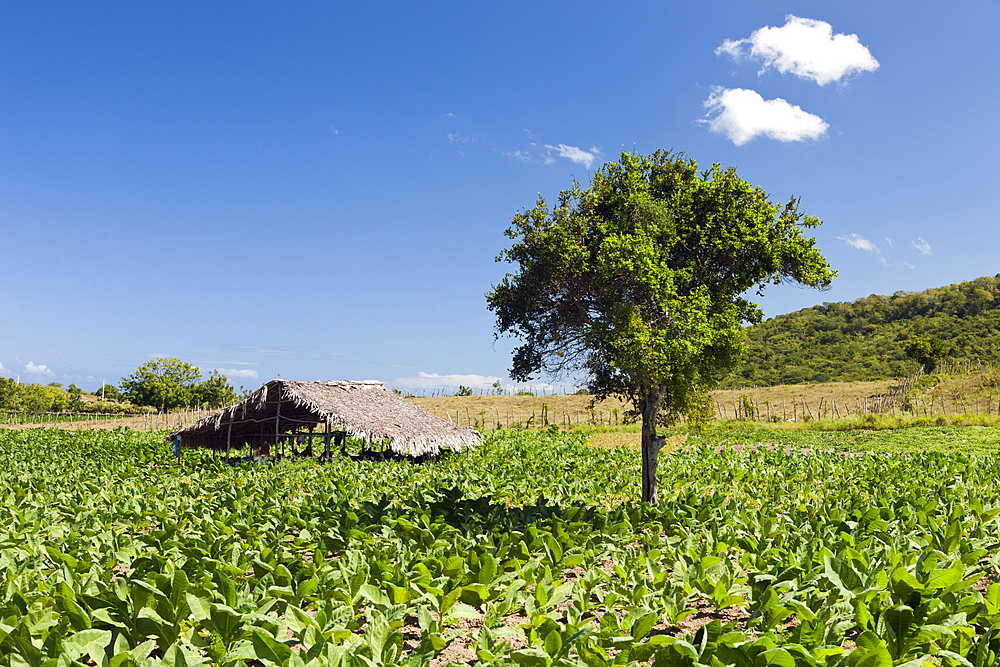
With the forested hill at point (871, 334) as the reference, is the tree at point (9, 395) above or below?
below

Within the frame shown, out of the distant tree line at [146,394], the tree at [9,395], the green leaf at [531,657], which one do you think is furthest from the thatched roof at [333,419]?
the tree at [9,395]

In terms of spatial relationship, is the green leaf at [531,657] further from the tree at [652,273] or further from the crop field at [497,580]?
the tree at [652,273]

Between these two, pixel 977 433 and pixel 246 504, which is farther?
pixel 977 433

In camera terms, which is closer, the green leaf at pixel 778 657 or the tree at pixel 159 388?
the green leaf at pixel 778 657

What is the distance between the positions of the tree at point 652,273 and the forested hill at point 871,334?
52.9 meters

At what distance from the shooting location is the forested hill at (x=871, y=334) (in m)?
64.8

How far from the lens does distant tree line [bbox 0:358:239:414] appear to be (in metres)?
65.4

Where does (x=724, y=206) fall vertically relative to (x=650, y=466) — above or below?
above

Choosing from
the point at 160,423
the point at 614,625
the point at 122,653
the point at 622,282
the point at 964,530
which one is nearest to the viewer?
the point at 122,653

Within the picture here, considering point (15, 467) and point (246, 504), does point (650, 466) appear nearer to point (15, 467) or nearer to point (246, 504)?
point (246, 504)

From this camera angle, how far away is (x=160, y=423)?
46875 mm

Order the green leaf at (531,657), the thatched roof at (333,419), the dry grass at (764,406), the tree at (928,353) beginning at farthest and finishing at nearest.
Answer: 1. the tree at (928,353)
2. the dry grass at (764,406)
3. the thatched roof at (333,419)
4. the green leaf at (531,657)

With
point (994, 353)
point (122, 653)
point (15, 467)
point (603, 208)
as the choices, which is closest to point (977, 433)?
point (603, 208)

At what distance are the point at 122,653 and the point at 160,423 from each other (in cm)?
4858
